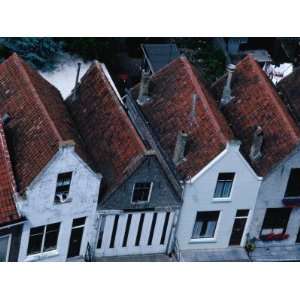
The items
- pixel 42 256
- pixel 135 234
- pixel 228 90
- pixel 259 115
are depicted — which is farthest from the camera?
pixel 228 90

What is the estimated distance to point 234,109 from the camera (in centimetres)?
6500

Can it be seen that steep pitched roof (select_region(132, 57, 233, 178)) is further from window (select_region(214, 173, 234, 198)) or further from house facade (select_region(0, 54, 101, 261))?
house facade (select_region(0, 54, 101, 261))

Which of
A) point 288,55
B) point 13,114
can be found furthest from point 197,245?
point 288,55

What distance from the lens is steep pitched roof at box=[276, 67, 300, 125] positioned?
66250 mm

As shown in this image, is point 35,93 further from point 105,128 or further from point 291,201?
point 291,201

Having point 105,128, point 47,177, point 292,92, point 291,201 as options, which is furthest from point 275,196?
point 47,177

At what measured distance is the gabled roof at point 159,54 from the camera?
78.2 m

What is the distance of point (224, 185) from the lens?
202 feet

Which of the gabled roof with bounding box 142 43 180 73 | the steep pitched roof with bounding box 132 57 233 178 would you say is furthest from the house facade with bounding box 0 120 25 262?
the gabled roof with bounding box 142 43 180 73

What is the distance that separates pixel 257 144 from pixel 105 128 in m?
9.44

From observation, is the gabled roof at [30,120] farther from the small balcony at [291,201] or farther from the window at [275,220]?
the small balcony at [291,201]

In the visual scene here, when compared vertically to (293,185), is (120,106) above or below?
above

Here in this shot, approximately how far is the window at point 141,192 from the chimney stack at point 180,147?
294cm

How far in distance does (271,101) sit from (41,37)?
2109cm
